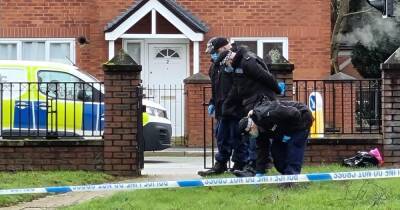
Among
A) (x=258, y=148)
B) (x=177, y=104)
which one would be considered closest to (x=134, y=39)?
(x=177, y=104)

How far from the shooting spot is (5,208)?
25.6ft

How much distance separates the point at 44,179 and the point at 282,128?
347 cm

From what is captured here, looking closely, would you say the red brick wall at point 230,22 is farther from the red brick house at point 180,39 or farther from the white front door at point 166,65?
the white front door at point 166,65

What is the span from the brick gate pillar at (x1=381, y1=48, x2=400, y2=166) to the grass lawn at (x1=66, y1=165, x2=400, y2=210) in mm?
2260

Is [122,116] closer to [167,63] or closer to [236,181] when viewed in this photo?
[236,181]

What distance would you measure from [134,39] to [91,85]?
24.9ft

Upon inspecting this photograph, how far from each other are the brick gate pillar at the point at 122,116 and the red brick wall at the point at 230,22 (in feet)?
28.4

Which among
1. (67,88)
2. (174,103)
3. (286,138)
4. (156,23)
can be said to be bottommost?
(286,138)

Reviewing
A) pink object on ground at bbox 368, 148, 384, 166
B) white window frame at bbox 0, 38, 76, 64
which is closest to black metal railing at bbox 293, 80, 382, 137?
pink object on ground at bbox 368, 148, 384, 166

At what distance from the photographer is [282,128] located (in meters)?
7.77

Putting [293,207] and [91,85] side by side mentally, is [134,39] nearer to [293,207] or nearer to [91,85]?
[91,85]

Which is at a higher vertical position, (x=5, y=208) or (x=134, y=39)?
(x=134, y=39)

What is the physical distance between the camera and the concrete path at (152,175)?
8.10 m

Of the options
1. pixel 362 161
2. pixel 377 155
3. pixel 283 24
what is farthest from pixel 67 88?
pixel 283 24
